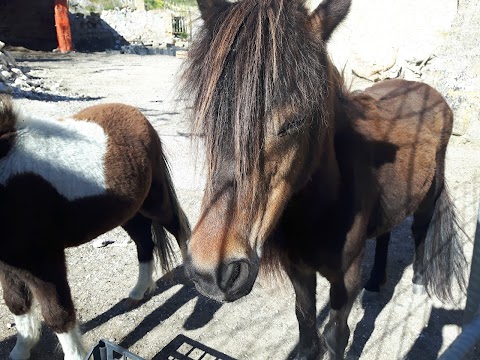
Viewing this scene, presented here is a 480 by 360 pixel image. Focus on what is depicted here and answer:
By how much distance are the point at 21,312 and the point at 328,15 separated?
7.76ft

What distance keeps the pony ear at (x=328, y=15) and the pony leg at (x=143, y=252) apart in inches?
87.3

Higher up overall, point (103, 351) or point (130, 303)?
point (103, 351)

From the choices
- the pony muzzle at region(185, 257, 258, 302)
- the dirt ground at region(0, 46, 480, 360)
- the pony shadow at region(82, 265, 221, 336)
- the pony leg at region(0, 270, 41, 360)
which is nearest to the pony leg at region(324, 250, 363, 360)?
the dirt ground at region(0, 46, 480, 360)

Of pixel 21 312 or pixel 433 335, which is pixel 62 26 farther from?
pixel 433 335

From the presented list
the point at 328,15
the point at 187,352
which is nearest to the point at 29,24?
the point at 187,352

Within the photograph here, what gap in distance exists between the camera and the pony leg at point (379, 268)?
10.3ft

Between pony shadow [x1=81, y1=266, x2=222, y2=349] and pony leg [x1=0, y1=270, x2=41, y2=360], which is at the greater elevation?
pony leg [x1=0, y1=270, x2=41, y2=360]

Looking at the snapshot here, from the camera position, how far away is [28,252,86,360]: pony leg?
7.04 ft

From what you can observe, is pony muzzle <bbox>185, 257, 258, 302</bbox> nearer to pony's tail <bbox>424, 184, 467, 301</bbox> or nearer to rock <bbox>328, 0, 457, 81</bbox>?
pony's tail <bbox>424, 184, 467, 301</bbox>

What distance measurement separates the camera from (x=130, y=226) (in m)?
3.09

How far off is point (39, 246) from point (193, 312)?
4.23 feet

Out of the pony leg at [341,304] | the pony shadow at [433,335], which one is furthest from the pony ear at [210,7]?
the pony shadow at [433,335]

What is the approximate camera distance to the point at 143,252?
10.2 feet

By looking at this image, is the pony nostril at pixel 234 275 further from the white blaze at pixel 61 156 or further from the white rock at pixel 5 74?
the white rock at pixel 5 74
